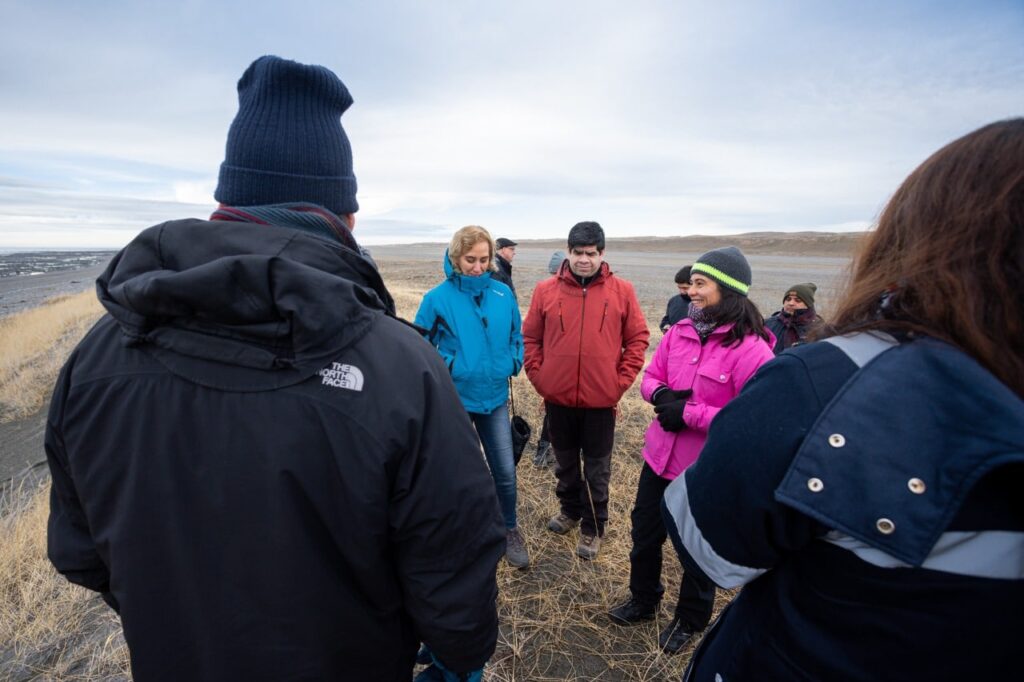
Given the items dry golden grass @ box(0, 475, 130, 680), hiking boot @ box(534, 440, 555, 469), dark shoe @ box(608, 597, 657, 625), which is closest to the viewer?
dry golden grass @ box(0, 475, 130, 680)

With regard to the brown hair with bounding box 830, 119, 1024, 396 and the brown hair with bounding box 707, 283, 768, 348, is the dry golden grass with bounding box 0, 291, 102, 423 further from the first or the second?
the brown hair with bounding box 830, 119, 1024, 396

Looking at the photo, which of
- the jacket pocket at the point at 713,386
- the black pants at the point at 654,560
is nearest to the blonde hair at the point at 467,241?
the jacket pocket at the point at 713,386

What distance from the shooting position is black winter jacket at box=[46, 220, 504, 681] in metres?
0.94

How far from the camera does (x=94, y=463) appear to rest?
3.30 ft

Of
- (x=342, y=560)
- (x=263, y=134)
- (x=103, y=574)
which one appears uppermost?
(x=263, y=134)

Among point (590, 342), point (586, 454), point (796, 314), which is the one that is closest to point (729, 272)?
point (590, 342)

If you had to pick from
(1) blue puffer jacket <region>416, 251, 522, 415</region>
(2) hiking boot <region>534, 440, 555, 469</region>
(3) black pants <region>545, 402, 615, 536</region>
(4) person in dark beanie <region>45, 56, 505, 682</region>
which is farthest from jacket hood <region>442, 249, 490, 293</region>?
(2) hiking boot <region>534, 440, 555, 469</region>

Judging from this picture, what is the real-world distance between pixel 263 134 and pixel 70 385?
2.45 feet

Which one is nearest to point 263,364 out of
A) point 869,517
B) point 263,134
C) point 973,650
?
point 263,134

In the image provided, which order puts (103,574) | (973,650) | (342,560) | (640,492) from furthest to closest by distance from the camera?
(640,492) → (103,574) → (342,560) → (973,650)

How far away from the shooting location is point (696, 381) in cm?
243

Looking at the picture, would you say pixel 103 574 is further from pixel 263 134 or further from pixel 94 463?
pixel 263 134

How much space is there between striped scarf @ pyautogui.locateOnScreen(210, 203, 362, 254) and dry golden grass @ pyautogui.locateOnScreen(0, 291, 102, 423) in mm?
10946

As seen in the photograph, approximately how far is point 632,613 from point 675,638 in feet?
0.86
